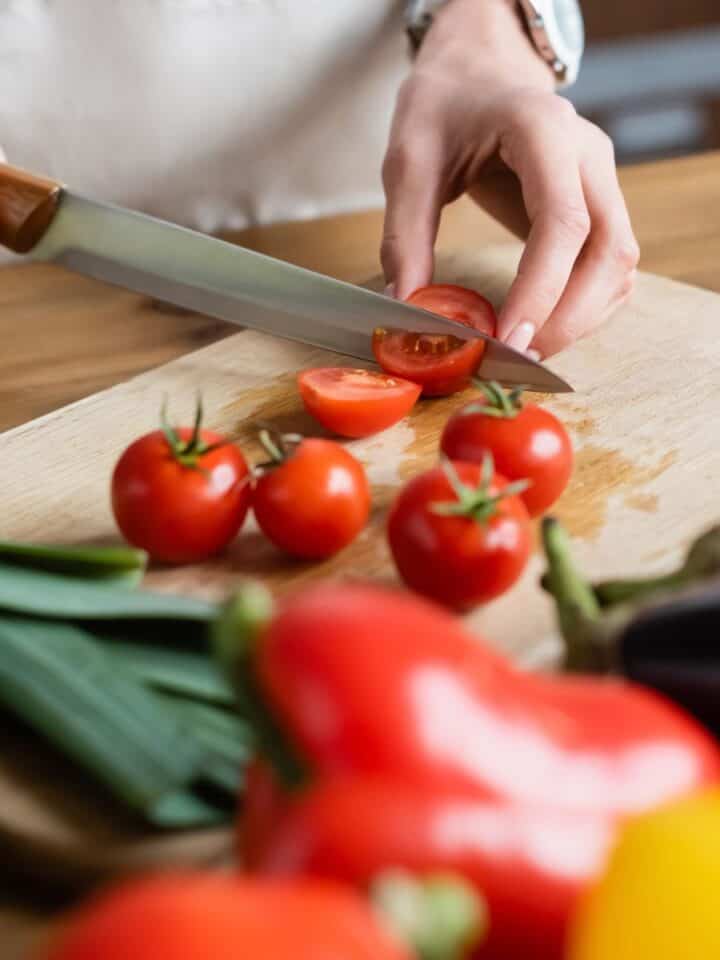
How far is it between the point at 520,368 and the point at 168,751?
2.50ft

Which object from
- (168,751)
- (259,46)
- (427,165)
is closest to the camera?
(168,751)

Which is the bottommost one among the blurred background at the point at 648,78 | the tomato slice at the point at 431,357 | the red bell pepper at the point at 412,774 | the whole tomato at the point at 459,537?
the blurred background at the point at 648,78

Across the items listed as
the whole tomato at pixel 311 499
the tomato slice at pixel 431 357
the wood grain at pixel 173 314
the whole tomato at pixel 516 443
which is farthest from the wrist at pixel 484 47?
the whole tomato at pixel 311 499

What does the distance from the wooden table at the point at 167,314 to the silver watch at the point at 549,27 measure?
0.81 ft

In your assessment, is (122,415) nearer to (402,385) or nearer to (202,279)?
(202,279)

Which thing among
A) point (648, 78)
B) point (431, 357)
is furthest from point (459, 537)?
point (648, 78)

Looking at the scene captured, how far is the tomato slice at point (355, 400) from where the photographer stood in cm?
Answer: 144

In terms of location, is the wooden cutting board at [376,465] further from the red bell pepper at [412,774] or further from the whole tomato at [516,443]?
the red bell pepper at [412,774]

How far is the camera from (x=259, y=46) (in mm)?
2006

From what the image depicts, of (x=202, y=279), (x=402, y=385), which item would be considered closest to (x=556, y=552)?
(x=402, y=385)

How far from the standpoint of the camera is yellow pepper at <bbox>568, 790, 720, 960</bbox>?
596mm

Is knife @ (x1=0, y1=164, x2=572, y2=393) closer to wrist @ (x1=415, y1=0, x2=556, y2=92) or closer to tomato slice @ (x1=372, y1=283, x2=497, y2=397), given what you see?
tomato slice @ (x1=372, y1=283, x2=497, y2=397)

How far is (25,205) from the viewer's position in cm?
140

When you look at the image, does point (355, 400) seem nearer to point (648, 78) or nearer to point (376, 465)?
point (376, 465)
